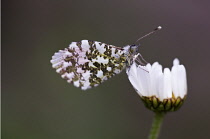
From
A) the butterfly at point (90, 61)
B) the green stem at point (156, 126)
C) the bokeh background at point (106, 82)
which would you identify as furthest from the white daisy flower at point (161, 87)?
the bokeh background at point (106, 82)

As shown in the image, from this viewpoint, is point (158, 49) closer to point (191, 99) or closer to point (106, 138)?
point (191, 99)

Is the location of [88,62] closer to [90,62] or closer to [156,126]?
[90,62]

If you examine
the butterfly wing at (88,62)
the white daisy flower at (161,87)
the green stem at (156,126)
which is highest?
the butterfly wing at (88,62)

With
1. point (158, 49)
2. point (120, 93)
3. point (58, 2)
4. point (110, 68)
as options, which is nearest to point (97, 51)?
point (110, 68)

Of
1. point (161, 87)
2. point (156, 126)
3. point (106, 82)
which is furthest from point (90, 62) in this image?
point (106, 82)

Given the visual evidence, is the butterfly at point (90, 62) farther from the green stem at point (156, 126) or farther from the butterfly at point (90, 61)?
the green stem at point (156, 126)
